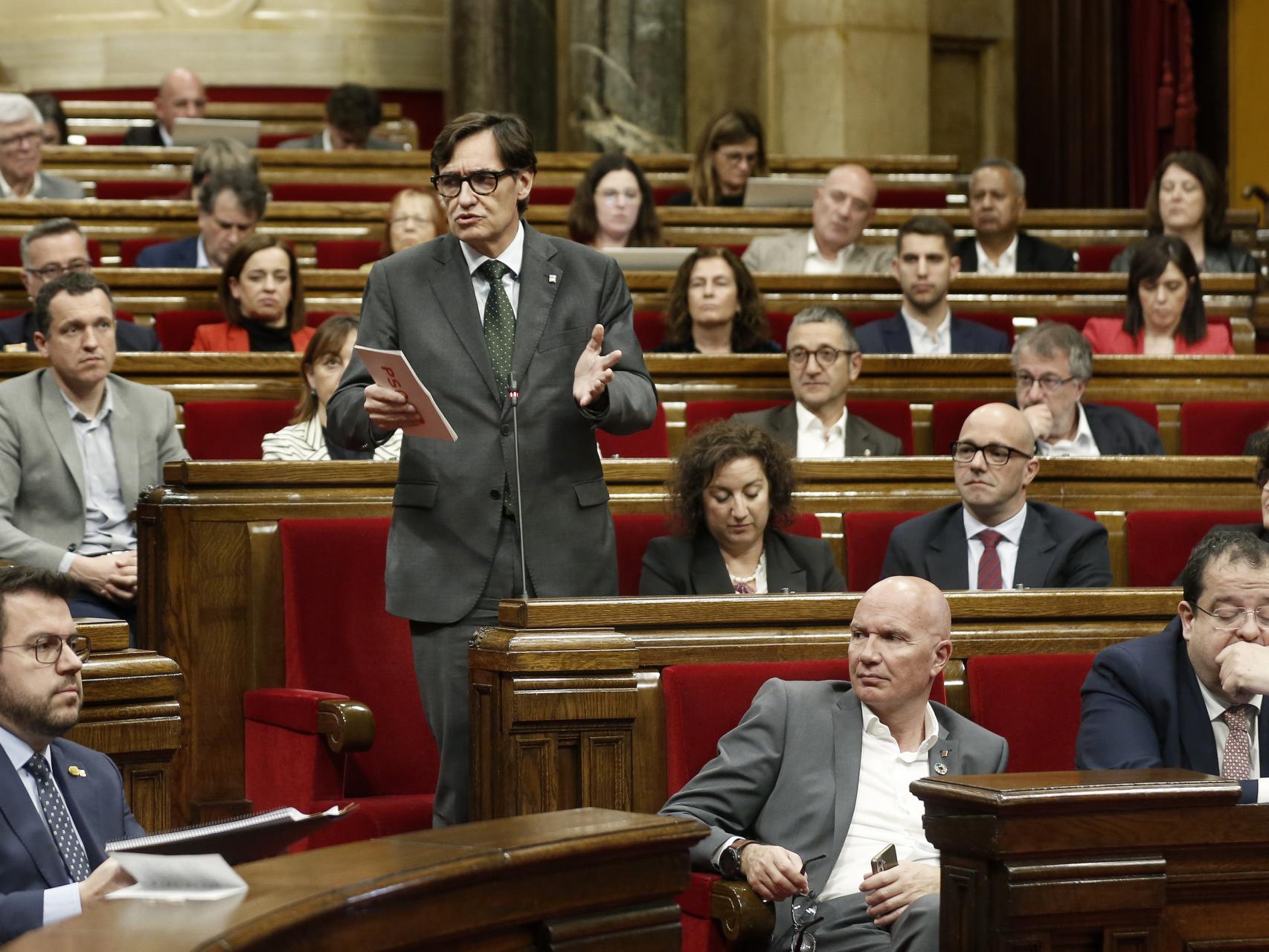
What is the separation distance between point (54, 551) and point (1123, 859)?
2.26m

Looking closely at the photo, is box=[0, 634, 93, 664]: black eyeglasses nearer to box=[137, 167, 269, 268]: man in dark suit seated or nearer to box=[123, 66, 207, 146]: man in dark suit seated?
box=[137, 167, 269, 268]: man in dark suit seated

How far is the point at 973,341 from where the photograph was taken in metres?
5.09

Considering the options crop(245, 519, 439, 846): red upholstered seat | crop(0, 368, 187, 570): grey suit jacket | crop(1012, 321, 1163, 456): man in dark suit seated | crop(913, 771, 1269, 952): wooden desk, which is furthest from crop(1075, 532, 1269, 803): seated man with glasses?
crop(0, 368, 187, 570): grey suit jacket

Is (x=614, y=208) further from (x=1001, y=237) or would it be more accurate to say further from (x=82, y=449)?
(x=82, y=449)

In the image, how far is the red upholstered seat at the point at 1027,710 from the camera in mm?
2773

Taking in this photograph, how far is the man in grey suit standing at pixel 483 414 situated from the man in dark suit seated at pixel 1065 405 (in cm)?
173

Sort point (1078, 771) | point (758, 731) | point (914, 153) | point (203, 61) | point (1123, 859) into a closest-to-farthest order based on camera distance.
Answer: point (1123, 859) < point (1078, 771) < point (758, 731) < point (914, 153) < point (203, 61)

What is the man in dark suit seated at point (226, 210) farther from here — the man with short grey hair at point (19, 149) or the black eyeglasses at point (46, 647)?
the black eyeglasses at point (46, 647)

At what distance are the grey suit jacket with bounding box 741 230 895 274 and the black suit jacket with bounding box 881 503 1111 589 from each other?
91.9 inches

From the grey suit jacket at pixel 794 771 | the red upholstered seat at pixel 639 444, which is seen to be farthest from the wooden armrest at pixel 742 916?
the red upholstered seat at pixel 639 444

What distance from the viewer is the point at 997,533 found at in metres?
3.49

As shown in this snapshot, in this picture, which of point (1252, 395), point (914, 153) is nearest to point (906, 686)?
point (1252, 395)

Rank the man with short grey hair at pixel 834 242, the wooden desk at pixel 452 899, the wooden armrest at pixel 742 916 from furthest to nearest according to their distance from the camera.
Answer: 1. the man with short grey hair at pixel 834 242
2. the wooden armrest at pixel 742 916
3. the wooden desk at pixel 452 899

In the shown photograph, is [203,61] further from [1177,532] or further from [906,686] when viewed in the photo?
[906,686]
